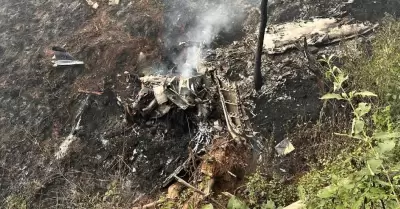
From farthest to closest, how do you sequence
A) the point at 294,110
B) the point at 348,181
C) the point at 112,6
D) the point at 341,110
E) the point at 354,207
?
1. the point at 112,6
2. the point at 294,110
3. the point at 341,110
4. the point at 348,181
5. the point at 354,207

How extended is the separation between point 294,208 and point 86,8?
6.78m

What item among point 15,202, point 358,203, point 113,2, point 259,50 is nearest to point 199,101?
point 259,50

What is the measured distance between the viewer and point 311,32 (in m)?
6.74

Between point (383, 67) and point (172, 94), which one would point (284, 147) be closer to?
point (383, 67)

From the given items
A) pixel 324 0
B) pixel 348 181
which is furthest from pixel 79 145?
pixel 348 181

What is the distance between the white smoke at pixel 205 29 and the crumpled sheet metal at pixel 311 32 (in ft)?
3.11

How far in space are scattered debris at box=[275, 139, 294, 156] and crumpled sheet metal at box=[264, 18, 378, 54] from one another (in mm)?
1792

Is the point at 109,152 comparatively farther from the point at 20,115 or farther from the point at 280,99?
the point at 280,99

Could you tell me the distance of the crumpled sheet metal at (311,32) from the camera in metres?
6.46

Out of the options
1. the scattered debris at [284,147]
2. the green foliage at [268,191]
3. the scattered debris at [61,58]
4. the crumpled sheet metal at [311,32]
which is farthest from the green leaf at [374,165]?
the scattered debris at [61,58]

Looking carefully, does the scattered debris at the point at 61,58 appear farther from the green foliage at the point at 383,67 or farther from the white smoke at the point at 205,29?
the green foliage at the point at 383,67

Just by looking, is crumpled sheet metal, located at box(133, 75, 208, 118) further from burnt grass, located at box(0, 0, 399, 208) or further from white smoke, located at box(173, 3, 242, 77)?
white smoke, located at box(173, 3, 242, 77)

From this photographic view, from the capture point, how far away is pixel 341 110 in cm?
520

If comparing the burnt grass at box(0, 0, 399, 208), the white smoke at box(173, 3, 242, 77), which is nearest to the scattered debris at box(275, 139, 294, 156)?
the burnt grass at box(0, 0, 399, 208)
